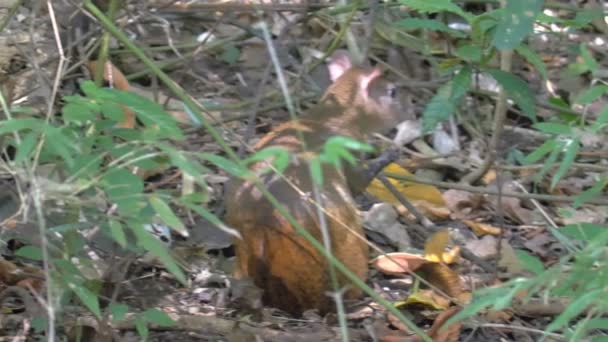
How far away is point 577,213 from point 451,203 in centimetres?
46

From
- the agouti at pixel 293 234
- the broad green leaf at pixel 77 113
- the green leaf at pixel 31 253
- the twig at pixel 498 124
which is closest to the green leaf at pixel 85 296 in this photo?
the green leaf at pixel 31 253

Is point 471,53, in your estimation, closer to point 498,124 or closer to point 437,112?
point 437,112

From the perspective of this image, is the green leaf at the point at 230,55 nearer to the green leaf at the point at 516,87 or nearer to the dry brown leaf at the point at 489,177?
the dry brown leaf at the point at 489,177

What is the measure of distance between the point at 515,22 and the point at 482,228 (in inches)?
62.1

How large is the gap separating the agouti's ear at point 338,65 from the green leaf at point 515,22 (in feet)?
5.00

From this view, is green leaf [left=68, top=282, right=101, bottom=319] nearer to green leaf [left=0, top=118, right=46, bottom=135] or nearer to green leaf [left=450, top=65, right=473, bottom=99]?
green leaf [left=0, top=118, right=46, bottom=135]

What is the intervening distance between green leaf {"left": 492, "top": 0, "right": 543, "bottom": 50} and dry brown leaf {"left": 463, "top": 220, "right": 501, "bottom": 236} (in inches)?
58.3

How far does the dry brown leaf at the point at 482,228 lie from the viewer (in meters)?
3.98

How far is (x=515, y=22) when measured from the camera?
2.53 metres

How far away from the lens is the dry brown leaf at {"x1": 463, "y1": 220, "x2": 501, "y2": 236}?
3.98 meters

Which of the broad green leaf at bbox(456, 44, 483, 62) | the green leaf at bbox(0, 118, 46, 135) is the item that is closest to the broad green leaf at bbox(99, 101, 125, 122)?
the green leaf at bbox(0, 118, 46, 135)

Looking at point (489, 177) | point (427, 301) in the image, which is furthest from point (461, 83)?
point (489, 177)

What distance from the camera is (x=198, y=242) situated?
3.60 metres

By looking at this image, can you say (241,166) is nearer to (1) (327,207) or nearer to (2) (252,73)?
(1) (327,207)
